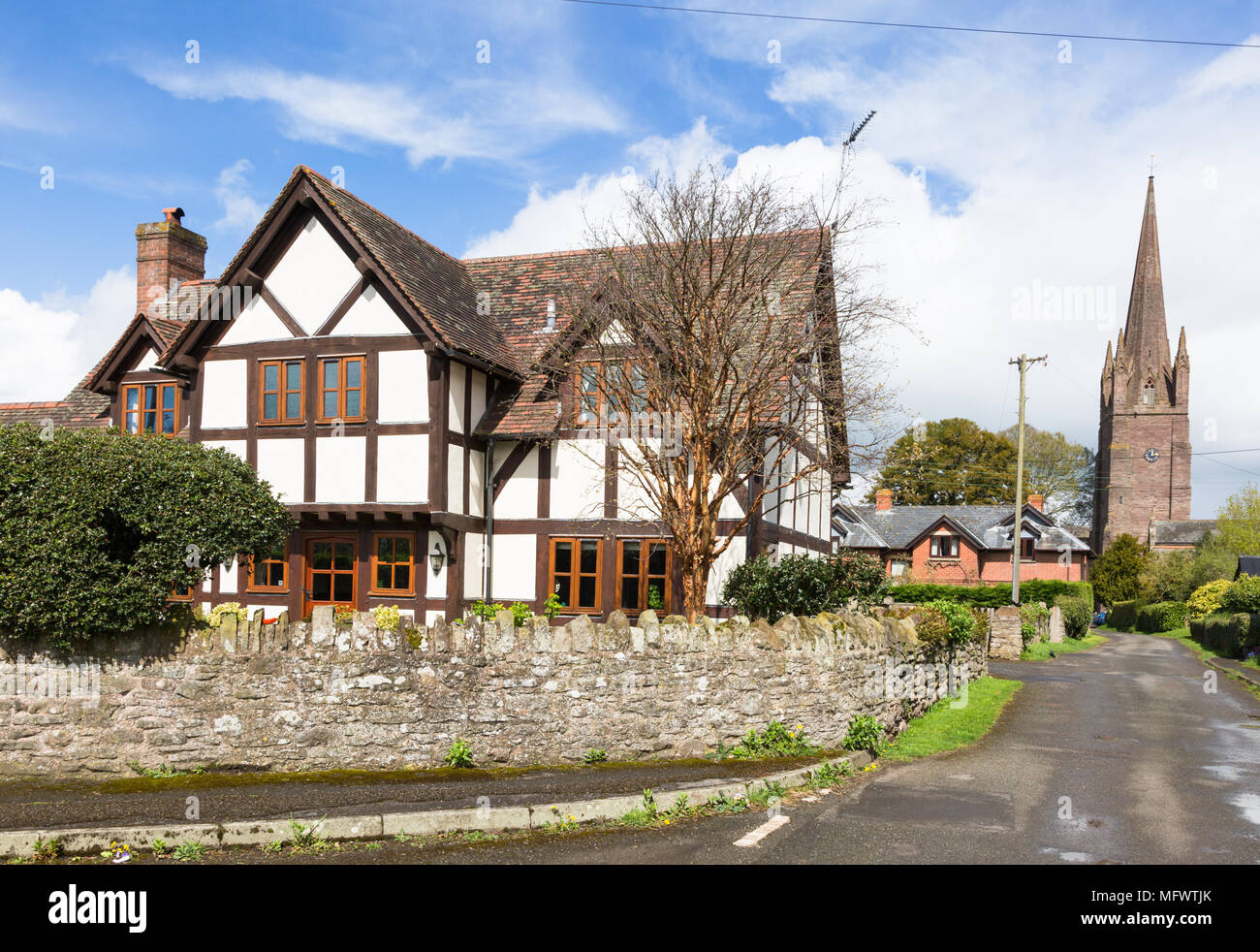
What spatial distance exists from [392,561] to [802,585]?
7880 mm

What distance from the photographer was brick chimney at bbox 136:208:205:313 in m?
23.0

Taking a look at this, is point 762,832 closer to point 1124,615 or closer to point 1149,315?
point 1124,615

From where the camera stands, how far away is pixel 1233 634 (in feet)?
105

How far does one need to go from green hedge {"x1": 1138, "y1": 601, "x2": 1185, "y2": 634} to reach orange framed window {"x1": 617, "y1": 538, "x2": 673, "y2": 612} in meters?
44.8

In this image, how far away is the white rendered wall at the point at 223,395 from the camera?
18891mm

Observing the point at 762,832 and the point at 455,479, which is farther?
the point at 455,479

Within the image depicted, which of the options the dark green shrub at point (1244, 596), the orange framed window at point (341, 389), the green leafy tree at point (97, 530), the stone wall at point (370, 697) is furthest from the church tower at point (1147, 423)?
the green leafy tree at point (97, 530)

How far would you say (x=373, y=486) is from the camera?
58.4ft

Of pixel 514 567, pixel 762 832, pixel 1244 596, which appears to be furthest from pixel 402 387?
pixel 1244 596

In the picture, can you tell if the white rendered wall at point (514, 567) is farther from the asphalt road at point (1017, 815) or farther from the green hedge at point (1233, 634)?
the green hedge at point (1233, 634)

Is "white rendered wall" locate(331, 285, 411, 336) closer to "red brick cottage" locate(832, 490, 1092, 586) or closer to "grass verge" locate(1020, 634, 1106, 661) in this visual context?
"grass verge" locate(1020, 634, 1106, 661)
